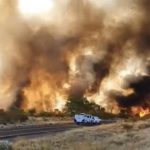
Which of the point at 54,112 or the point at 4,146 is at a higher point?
the point at 54,112

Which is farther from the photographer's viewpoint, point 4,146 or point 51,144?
point 51,144

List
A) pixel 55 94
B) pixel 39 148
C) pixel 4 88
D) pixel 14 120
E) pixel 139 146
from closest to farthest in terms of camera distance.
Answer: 1. pixel 139 146
2. pixel 39 148
3. pixel 14 120
4. pixel 4 88
5. pixel 55 94

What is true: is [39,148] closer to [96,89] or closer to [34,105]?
[34,105]

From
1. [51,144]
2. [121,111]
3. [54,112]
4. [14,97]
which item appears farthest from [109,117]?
[51,144]

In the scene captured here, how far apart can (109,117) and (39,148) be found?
68.2 metres

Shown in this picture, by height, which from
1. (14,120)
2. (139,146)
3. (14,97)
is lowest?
(139,146)

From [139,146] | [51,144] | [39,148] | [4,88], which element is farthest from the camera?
[4,88]

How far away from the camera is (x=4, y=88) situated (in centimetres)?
9825

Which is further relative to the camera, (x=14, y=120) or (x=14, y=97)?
(x=14, y=97)

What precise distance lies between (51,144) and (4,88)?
61694 millimetres

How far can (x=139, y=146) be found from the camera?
32438mm

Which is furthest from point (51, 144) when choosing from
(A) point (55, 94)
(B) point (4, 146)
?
(A) point (55, 94)

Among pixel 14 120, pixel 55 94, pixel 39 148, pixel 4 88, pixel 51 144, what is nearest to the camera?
pixel 39 148

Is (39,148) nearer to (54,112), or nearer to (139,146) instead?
(139,146)
